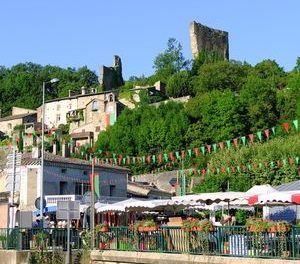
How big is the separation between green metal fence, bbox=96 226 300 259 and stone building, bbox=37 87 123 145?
246 feet

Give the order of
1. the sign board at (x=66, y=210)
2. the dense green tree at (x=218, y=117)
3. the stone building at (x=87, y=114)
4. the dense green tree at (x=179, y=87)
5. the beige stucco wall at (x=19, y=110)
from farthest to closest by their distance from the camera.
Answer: the beige stucco wall at (x=19, y=110) → the dense green tree at (x=179, y=87) → the stone building at (x=87, y=114) → the dense green tree at (x=218, y=117) → the sign board at (x=66, y=210)

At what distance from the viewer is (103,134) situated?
9231 cm

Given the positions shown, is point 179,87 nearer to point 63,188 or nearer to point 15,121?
point 15,121

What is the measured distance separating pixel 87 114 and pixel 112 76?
20.3 m

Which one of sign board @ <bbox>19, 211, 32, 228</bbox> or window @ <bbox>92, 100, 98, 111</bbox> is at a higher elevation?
window @ <bbox>92, 100, 98, 111</bbox>

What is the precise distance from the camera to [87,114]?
4075 inches

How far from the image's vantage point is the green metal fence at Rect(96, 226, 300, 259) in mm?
17328

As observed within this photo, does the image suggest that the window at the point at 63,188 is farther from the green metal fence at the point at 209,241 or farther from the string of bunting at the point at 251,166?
the string of bunting at the point at 251,166

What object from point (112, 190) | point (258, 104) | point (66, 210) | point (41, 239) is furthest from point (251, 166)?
point (66, 210)

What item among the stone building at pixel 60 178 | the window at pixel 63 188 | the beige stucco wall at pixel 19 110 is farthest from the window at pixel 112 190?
the beige stucco wall at pixel 19 110

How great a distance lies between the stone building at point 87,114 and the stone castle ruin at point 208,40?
24842 millimetres

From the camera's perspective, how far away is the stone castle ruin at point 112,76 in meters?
118

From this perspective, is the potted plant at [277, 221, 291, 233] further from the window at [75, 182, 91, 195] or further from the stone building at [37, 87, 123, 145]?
the stone building at [37, 87, 123, 145]

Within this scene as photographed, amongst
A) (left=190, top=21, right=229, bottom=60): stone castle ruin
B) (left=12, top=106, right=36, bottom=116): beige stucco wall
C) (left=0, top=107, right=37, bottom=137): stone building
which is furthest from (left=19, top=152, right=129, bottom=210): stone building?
(left=190, top=21, right=229, bottom=60): stone castle ruin
